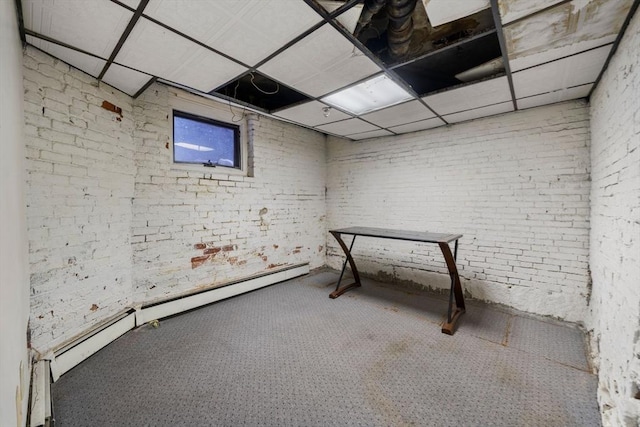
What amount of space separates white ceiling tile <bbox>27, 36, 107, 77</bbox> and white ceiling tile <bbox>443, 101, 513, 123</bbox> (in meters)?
3.44

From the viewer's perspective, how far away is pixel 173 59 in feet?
6.02

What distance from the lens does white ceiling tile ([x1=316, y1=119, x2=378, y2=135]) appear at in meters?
3.34

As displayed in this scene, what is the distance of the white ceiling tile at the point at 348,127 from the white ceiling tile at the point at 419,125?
346 millimetres

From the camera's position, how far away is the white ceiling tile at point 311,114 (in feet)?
9.30

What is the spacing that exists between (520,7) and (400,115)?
168cm

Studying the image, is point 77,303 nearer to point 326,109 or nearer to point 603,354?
point 326,109

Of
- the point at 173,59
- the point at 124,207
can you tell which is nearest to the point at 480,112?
the point at 173,59

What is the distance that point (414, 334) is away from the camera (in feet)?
8.17

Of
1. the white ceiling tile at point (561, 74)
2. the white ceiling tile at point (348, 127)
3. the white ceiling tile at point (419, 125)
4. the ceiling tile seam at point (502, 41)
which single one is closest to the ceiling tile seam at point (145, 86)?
the white ceiling tile at point (348, 127)

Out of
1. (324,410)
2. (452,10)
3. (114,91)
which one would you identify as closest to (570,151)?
(452,10)

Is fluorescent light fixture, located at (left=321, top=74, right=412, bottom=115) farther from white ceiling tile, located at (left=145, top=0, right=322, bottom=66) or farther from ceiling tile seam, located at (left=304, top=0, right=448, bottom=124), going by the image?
white ceiling tile, located at (left=145, top=0, right=322, bottom=66)

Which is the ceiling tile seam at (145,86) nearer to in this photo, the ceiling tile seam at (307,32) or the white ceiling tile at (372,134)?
the ceiling tile seam at (307,32)

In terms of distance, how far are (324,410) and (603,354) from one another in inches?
79.2

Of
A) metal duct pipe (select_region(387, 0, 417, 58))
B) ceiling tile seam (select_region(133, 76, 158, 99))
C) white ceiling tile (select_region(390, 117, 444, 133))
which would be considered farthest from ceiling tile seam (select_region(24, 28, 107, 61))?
white ceiling tile (select_region(390, 117, 444, 133))
